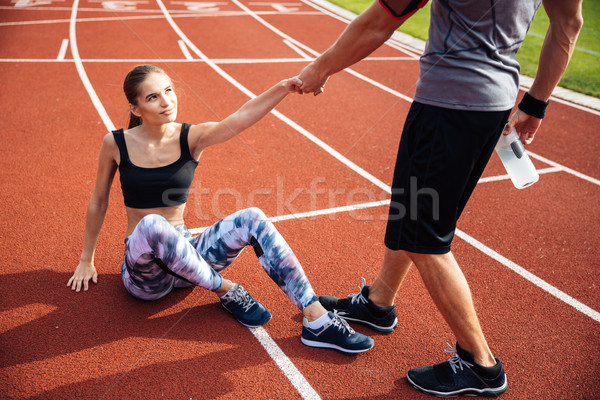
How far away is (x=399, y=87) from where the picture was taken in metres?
8.62

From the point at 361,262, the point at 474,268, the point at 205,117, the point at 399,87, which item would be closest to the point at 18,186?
the point at 205,117

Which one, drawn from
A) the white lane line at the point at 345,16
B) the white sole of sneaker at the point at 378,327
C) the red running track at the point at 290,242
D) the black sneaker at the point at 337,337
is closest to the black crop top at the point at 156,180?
the red running track at the point at 290,242

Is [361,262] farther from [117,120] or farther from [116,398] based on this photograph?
[117,120]

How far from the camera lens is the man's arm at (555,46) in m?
2.45

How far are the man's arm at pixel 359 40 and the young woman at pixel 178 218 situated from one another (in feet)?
0.72

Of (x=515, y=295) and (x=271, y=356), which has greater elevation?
(x=271, y=356)

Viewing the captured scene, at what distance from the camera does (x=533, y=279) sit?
150 inches

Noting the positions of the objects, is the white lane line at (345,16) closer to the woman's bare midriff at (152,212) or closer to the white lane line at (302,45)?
the white lane line at (302,45)

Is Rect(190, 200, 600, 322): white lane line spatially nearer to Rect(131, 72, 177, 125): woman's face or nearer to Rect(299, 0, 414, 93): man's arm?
Rect(131, 72, 177, 125): woman's face

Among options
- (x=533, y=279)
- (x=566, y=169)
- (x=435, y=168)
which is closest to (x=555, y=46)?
(x=435, y=168)

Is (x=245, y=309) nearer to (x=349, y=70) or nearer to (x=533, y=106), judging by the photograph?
(x=533, y=106)

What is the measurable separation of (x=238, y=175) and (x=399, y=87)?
4.57 m

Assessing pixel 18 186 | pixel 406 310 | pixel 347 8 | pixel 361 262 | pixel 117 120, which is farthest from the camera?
pixel 347 8

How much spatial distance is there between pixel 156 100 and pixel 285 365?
173 cm
